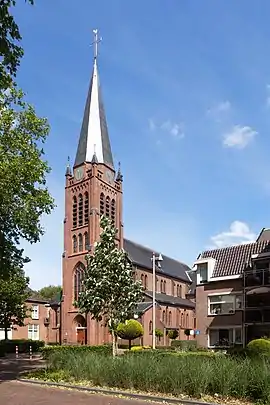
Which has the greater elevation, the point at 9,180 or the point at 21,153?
the point at 21,153

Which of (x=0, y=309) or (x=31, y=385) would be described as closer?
(x=31, y=385)

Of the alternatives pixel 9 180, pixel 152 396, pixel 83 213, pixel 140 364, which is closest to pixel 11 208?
pixel 9 180

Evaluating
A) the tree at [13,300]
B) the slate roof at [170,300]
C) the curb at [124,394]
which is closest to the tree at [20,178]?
the curb at [124,394]

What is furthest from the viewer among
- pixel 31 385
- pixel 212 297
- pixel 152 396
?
pixel 212 297

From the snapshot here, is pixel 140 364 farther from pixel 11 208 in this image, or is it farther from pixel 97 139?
pixel 97 139

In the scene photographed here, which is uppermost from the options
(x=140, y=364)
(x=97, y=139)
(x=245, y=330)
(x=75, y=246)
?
(x=97, y=139)

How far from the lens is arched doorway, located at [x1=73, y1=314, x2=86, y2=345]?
61.7 metres

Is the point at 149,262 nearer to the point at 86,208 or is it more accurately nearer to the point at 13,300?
the point at 86,208

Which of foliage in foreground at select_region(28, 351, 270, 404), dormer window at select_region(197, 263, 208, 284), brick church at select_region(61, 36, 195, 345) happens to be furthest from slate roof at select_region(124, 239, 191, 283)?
foliage in foreground at select_region(28, 351, 270, 404)

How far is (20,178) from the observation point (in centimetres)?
2148

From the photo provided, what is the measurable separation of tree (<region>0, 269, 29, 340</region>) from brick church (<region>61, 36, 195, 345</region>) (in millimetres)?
13036

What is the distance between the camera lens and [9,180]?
20.8 metres

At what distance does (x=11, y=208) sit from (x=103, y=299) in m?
15.2

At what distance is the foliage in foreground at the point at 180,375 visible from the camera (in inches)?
543
